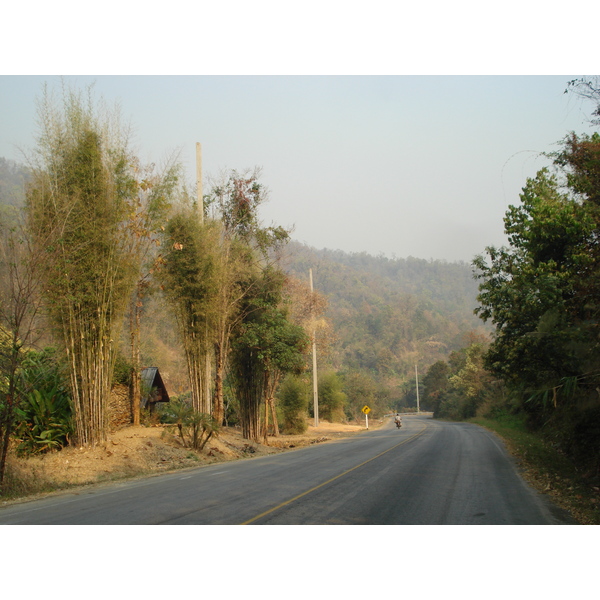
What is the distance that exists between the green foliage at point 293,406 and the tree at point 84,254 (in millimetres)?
26057

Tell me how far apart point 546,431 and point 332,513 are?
19.9 metres

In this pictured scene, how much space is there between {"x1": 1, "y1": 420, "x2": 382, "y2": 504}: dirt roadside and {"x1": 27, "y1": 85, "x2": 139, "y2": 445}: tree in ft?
2.51

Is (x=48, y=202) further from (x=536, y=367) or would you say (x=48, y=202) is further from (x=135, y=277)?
(x=536, y=367)

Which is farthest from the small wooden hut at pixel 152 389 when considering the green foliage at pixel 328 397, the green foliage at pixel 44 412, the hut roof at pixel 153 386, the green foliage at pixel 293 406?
the green foliage at pixel 328 397

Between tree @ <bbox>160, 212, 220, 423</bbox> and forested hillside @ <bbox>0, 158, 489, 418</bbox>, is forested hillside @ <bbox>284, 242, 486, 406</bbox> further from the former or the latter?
tree @ <bbox>160, 212, 220, 423</bbox>

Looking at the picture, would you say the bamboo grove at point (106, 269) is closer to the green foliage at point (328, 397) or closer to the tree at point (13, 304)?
the tree at point (13, 304)

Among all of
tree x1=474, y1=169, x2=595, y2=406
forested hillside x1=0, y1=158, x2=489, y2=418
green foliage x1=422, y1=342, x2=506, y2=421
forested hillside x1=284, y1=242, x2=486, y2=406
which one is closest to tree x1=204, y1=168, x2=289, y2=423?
tree x1=474, y1=169, x2=595, y2=406

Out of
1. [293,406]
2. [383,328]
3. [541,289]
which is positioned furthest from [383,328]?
[541,289]

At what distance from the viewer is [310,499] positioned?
34.2 ft

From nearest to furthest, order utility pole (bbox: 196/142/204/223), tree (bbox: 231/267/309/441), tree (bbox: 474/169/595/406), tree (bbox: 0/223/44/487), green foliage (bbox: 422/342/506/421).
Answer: tree (bbox: 0/223/44/487), tree (bbox: 474/169/595/406), utility pole (bbox: 196/142/204/223), tree (bbox: 231/267/309/441), green foliage (bbox: 422/342/506/421)

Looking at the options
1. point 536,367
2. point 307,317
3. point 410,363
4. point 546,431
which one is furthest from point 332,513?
point 410,363

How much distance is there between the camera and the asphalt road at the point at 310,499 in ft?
28.6

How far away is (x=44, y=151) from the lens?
48.2 feet

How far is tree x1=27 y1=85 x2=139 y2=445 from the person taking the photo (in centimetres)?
1424
